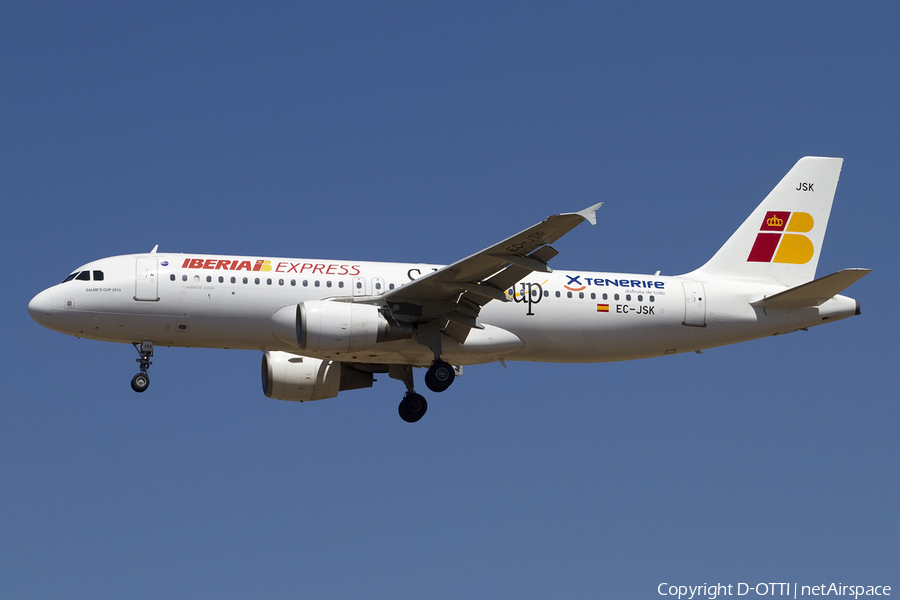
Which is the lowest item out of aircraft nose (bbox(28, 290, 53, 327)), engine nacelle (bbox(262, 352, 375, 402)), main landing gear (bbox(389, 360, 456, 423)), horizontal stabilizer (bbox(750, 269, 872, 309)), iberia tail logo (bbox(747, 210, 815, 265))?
main landing gear (bbox(389, 360, 456, 423))

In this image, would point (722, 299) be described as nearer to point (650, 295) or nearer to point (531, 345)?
point (650, 295)

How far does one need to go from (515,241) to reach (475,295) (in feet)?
11.1

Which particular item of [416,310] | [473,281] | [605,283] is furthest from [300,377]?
[605,283]

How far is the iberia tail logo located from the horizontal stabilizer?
7.97 ft

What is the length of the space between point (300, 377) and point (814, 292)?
15509 millimetres

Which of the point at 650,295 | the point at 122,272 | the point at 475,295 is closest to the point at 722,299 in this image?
the point at 650,295

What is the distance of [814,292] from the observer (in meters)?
33.9

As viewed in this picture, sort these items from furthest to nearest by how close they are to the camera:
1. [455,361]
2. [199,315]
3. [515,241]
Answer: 1. [455,361]
2. [199,315]
3. [515,241]

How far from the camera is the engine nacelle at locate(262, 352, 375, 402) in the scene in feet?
115

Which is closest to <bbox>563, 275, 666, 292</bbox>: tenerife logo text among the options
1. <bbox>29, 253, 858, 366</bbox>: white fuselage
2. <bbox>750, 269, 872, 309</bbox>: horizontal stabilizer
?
<bbox>29, 253, 858, 366</bbox>: white fuselage

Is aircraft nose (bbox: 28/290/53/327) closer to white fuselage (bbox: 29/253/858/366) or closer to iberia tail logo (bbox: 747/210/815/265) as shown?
white fuselage (bbox: 29/253/858/366)

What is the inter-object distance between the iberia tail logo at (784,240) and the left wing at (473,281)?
402 inches

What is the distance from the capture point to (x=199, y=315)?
31141 millimetres

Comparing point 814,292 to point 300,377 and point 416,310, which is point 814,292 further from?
point 300,377
